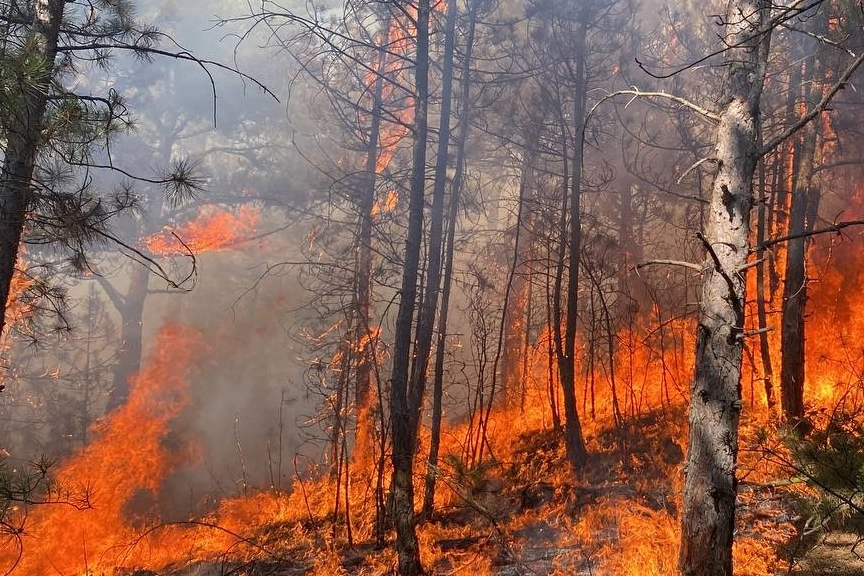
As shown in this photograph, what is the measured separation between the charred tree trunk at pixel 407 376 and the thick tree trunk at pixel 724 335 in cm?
309

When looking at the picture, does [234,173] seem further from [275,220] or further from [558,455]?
[558,455]

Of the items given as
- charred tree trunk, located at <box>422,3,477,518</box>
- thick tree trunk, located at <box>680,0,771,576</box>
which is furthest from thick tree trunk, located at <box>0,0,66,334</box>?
thick tree trunk, located at <box>680,0,771,576</box>

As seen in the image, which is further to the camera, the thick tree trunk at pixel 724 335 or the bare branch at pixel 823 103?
the thick tree trunk at pixel 724 335

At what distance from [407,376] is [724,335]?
371 centimetres

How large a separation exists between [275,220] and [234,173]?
521 centimetres

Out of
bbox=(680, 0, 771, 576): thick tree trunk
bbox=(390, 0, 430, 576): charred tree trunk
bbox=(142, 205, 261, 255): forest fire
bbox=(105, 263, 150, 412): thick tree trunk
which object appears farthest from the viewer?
bbox=(142, 205, 261, 255): forest fire

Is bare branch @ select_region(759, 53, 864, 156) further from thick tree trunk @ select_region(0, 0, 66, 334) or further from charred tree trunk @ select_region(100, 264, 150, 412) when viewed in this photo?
charred tree trunk @ select_region(100, 264, 150, 412)

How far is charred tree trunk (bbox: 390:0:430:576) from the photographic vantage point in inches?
236

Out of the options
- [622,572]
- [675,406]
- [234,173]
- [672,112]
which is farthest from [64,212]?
[234,173]

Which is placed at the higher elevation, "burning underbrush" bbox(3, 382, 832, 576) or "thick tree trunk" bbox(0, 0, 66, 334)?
"thick tree trunk" bbox(0, 0, 66, 334)

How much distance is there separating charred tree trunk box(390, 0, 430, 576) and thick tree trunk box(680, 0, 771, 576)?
3.09 m

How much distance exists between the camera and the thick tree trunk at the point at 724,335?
3764mm

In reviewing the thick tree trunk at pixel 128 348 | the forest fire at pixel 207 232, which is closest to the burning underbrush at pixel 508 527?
the thick tree trunk at pixel 128 348

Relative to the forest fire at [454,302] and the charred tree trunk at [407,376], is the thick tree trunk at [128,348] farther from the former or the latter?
the charred tree trunk at [407,376]
